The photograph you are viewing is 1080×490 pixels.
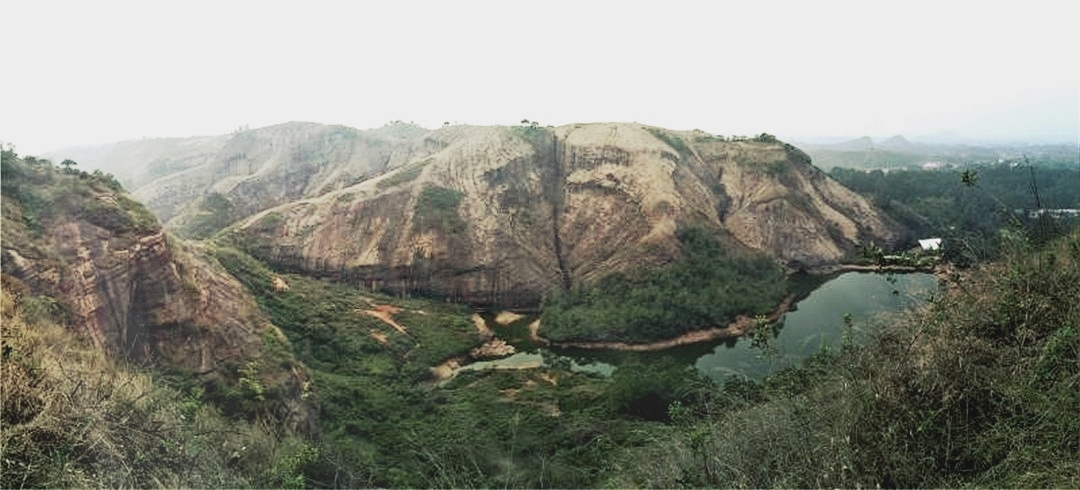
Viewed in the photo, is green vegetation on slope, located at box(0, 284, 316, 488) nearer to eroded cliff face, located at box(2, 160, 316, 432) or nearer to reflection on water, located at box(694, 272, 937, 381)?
eroded cliff face, located at box(2, 160, 316, 432)

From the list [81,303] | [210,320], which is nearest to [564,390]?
[210,320]

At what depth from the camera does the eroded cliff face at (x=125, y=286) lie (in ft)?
41.6

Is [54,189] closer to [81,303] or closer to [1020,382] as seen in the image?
[81,303]

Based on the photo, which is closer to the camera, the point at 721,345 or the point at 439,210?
the point at 721,345

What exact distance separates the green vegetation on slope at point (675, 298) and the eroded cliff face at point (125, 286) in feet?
50.1

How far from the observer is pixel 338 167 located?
55.9m

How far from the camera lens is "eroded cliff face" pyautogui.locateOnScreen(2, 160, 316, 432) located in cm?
1269

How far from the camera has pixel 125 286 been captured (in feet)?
47.6

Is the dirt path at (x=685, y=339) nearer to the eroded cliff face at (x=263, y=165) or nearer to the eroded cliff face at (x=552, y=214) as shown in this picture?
the eroded cliff face at (x=552, y=214)

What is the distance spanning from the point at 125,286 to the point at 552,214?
2684 centimetres

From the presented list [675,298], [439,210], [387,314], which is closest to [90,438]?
[387,314]

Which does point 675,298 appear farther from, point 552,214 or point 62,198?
point 62,198

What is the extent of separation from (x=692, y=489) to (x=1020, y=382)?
207cm

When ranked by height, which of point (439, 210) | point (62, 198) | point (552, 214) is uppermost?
point (62, 198)
